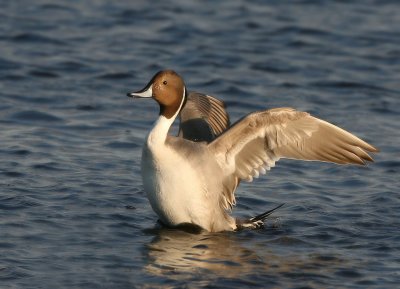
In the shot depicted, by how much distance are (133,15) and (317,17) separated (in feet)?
9.91

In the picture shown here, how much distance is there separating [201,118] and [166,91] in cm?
106

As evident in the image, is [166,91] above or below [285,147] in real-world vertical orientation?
above

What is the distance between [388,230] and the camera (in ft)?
28.3

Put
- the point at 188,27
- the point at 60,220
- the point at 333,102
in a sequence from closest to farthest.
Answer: the point at 60,220 → the point at 333,102 → the point at 188,27

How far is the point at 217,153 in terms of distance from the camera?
8.45 metres

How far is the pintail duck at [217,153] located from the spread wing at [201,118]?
81cm

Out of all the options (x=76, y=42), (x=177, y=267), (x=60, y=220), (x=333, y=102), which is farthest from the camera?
(x=76, y=42)

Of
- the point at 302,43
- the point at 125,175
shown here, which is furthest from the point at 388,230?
the point at 302,43

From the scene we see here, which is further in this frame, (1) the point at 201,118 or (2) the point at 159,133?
(1) the point at 201,118

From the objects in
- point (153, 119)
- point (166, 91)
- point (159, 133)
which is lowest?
point (153, 119)

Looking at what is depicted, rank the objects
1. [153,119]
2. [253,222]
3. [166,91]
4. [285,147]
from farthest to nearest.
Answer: [153,119] → [253,222] → [285,147] → [166,91]

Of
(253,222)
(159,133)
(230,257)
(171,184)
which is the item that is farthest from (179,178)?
(253,222)

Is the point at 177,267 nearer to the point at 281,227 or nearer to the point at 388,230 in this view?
the point at 281,227

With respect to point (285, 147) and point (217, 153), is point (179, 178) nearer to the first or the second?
point (217, 153)
